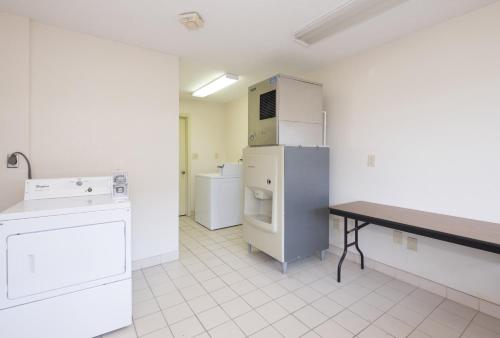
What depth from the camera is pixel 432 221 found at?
75.9 inches

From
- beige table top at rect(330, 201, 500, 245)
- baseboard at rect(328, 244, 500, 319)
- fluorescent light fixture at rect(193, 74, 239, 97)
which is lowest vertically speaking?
baseboard at rect(328, 244, 500, 319)

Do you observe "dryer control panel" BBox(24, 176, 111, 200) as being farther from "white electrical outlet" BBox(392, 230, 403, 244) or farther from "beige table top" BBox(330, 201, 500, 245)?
"white electrical outlet" BBox(392, 230, 403, 244)

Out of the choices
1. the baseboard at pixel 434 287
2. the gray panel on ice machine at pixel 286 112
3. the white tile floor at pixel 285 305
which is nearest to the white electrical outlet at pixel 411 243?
the baseboard at pixel 434 287

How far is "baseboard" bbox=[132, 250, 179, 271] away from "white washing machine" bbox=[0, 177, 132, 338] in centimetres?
101

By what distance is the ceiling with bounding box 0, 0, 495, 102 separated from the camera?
6.23ft

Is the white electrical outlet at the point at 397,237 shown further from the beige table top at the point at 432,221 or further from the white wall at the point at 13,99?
Result: the white wall at the point at 13,99

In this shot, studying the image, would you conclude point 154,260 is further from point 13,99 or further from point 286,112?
point 286,112

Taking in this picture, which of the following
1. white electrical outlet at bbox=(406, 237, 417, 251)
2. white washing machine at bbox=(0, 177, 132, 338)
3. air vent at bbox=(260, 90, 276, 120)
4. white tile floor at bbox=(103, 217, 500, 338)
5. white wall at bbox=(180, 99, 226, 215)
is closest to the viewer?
white washing machine at bbox=(0, 177, 132, 338)

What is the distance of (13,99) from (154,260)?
206 centimetres

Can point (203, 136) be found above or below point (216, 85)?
below

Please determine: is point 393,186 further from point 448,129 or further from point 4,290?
point 4,290


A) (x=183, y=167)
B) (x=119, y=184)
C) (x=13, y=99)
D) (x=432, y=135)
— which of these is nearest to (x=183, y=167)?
(x=183, y=167)

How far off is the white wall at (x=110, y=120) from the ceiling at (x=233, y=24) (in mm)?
193

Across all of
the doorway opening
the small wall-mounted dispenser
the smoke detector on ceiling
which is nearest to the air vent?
the smoke detector on ceiling
